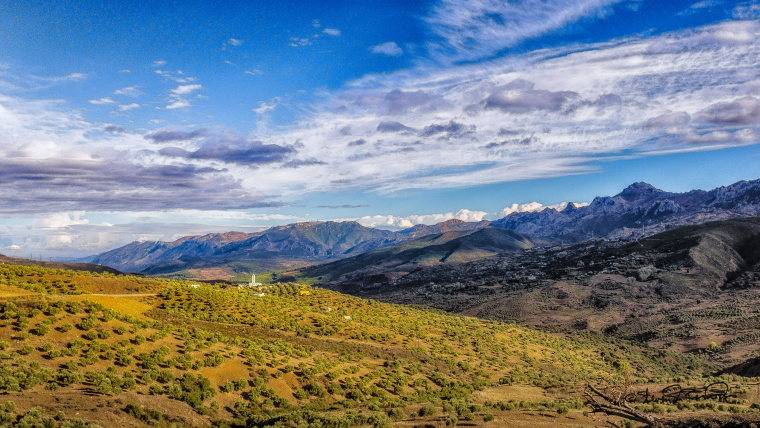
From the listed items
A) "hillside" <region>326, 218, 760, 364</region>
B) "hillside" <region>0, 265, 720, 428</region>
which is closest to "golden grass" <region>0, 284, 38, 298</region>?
"hillside" <region>0, 265, 720, 428</region>

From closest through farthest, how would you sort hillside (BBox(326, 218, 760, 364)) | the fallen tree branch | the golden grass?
1. the fallen tree branch
2. the golden grass
3. hillside (BBox(326, 218, 760, 364))

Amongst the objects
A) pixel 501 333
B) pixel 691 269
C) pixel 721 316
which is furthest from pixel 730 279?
pixel 501 333

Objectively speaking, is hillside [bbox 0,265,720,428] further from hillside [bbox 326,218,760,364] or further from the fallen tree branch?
hillside [bbox 326,218,760,364]

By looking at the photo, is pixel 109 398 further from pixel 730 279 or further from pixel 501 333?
pixel 730 279

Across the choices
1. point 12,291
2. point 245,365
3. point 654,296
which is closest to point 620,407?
point 245,365

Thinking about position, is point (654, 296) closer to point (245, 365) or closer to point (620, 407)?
point (245, 365)
